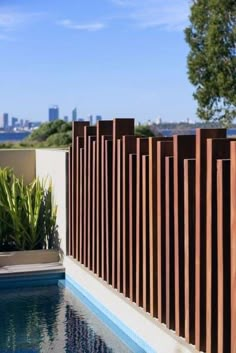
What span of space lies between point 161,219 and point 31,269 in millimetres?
3658

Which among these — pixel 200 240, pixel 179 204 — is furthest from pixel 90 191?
pixel 200 240

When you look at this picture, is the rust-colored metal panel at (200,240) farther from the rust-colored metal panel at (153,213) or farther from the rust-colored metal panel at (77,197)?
the rust-colored metal panel at (77,197)

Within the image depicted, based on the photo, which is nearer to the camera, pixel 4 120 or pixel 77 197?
pixel 77 197

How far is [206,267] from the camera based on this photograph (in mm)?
4723

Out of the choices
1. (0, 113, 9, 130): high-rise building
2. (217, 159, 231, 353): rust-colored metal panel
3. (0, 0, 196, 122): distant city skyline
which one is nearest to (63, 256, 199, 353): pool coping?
(217, 159, 231, 353): rust-colored metal panel

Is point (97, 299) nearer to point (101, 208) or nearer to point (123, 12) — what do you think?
point (101, 208)

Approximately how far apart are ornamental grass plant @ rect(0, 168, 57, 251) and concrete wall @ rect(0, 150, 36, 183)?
91cm

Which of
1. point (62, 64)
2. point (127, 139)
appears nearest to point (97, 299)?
point (127, 139)

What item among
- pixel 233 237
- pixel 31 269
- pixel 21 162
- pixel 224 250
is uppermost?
pixel 21 162

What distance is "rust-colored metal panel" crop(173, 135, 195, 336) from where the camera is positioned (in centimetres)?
512

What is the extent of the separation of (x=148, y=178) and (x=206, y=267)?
1.39m

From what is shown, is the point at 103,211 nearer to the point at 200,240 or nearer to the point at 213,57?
the point at 200,240

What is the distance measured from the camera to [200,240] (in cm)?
476

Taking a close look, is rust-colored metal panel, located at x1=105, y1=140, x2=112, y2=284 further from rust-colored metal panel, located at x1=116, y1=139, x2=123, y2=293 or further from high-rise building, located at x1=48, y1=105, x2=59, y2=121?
high-rise building, located at x1=48, y1=105, x2=59, y2=121
